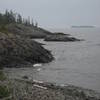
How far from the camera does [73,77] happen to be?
2659 centimetres

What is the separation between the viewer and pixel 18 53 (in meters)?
33.9

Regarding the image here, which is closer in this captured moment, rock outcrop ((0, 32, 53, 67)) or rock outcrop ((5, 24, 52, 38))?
rock outcrop ((0, 32, 53, 67))

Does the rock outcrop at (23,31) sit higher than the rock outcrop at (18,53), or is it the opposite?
the rock outcrop at (23,31)

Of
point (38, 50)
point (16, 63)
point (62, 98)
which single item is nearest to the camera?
point (62, 98)

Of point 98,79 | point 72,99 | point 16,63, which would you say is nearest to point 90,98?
point 72,99

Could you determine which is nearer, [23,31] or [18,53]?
[18,53]

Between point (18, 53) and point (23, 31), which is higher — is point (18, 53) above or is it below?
below

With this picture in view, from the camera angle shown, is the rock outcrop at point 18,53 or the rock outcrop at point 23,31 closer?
the rock outcrop at point 18,53

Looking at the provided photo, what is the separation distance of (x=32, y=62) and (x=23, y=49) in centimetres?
241

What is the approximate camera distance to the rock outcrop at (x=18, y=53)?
32156 millimetres

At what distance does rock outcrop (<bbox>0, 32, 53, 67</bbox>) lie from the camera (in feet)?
105

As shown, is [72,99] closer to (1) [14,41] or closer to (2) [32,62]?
(2) [32,62]

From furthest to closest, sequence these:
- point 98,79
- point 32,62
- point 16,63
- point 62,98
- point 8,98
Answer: point 32,62
point 16,63
point 98,79
point 62,98
point 8,98

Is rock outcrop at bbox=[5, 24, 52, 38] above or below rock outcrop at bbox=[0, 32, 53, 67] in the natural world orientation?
above
